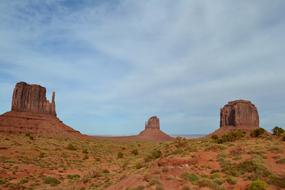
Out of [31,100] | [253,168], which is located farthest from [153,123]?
[253,168]

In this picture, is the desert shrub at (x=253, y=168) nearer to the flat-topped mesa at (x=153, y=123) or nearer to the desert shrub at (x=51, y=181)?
the desert shrub at (x=51, y=181)

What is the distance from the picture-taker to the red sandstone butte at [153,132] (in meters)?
149

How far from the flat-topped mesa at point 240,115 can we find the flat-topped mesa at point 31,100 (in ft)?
228

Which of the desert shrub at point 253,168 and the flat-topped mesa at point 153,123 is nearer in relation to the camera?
the desert shrub at point 253,168

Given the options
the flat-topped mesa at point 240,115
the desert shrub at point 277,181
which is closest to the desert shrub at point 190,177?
the desert shrub at point 277,181

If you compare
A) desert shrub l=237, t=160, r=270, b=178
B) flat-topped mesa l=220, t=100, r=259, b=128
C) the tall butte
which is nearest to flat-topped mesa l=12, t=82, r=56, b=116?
the tall butte

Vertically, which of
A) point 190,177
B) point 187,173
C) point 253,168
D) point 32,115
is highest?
point 32,115

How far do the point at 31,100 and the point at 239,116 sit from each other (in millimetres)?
79250

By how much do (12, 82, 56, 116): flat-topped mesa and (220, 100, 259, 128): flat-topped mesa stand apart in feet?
228

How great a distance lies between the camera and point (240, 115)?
11206 centimetres

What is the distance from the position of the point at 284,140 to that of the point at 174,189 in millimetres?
21063

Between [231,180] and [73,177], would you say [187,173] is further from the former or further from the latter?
[73,177]

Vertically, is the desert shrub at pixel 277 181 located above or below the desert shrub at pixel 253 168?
below

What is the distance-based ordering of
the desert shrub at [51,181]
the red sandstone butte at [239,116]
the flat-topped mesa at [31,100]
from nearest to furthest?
the desert shrub at [51,181], the flat-topped mesa at [31,100], the red sandstone butte at [239,116]
